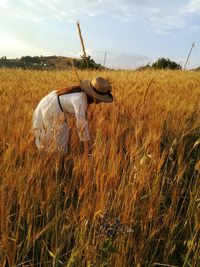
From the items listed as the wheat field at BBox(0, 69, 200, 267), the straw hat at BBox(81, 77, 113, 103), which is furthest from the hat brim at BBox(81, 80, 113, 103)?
the wheat field at BBox(0, 69, 200, 267)

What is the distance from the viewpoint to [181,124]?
2.91 meters

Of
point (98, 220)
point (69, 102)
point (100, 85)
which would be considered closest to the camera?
point (98, 220)

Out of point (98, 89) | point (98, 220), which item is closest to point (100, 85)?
point (98, 89)

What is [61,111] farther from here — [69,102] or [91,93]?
[91,93]

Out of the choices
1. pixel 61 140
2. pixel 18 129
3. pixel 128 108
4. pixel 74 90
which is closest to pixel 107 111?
pixel 128 108

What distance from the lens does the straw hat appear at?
2.55m

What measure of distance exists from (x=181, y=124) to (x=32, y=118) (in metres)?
1.12

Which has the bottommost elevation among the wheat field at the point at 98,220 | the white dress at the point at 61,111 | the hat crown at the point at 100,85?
the wheat field at the point at 98,220

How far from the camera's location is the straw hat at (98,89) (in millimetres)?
2547

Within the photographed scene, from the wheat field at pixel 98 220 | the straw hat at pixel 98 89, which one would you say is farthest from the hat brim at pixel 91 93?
the wheat field at pixel 98 220

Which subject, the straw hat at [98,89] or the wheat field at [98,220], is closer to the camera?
the wheat field at [98,220]

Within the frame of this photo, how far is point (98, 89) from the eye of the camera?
2.55 metres

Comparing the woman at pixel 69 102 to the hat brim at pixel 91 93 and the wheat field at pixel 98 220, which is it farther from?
the wheat field at pixel 98 220

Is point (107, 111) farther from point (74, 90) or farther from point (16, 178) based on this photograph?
point (16, 178)
